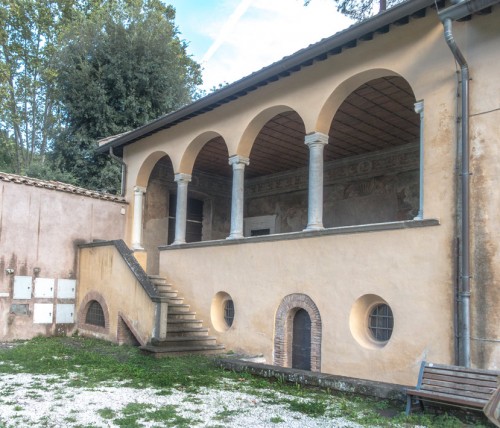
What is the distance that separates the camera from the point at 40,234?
39.5 ft

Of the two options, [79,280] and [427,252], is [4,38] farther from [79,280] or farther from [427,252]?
[427,252]

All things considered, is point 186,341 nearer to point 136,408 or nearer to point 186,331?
point 186,331

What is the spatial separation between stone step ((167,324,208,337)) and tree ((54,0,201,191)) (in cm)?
1004

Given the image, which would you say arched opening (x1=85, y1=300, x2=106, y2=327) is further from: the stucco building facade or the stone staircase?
the stone staircase

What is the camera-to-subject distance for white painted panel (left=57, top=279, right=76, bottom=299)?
12.4m

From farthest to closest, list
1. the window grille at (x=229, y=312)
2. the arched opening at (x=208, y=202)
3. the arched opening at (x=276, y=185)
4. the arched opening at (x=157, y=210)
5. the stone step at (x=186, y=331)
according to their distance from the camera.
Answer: the arched opening at (x=208, y=202) → the arched opening at (x=157, y=210) → the arched opening at (x=276, y=185) → the window grille at (x=229, y=312) → the stone step at (x=186, y=331)

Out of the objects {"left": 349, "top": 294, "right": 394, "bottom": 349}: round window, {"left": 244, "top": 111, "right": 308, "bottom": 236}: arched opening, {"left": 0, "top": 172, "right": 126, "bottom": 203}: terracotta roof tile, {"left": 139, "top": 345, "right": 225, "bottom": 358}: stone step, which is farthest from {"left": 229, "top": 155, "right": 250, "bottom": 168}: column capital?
{"left": 0, "top": 172, "right": 126, "bottom": 203}: terracotta roof tile

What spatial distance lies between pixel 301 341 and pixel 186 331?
2.75 meters

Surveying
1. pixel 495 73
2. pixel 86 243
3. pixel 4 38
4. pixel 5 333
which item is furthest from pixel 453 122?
pixel 4 38

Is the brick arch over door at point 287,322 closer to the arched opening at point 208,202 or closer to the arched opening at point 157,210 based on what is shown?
the arched opening at point 157,210

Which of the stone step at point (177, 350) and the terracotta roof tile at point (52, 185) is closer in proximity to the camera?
the stone step at point (177, 350)

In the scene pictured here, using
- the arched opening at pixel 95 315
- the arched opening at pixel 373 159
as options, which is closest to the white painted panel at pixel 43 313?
the arched opening at pixel 95 315

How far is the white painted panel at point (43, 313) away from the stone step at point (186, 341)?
12.0ft

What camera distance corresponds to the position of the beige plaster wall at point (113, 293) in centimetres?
1030
